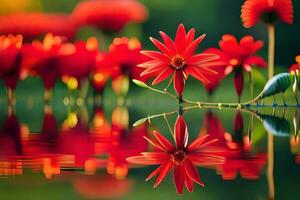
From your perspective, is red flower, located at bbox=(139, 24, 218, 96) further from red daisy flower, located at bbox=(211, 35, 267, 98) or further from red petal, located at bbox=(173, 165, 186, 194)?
red petal, located at bbox=(173, 165, 186, 194)

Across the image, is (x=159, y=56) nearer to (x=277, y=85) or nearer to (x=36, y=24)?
(x=277, y=85)

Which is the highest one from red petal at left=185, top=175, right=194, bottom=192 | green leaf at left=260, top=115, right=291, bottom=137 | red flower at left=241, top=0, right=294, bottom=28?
red flower at left=241, top=0, right=294, bottom=28

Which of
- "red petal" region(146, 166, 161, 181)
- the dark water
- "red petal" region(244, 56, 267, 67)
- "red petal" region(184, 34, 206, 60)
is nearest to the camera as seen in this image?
the dark water

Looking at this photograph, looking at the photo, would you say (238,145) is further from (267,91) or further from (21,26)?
(21,26)

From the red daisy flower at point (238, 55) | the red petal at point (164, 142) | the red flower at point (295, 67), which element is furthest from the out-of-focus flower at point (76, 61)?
the red petal at point (164, 142)

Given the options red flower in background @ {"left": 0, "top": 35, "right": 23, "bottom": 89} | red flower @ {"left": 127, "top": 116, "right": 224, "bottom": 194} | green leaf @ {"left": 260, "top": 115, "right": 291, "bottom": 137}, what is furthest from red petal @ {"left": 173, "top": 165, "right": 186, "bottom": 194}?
red flower in background @ {"left": 0, "top": 35, "right": 23, "bottom": 89}

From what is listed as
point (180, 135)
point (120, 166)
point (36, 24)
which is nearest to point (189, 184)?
point (120, 166)

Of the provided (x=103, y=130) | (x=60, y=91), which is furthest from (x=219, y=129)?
(x=60, y=91)
